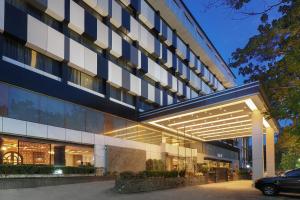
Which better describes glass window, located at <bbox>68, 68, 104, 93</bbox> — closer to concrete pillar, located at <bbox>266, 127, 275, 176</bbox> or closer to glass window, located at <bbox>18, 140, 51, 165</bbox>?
glass window, located at <bbox>18, 140, 51, 165</bbox>

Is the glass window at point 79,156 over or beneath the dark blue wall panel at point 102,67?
beneath

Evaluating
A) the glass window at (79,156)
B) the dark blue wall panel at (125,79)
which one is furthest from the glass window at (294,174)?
the dark blue wall panel at (125,79)

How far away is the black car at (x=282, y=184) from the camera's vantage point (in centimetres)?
2499

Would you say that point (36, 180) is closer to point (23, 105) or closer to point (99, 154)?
point (23, 105)

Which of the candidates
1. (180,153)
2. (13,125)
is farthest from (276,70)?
(180,153)

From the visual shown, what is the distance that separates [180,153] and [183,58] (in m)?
12.7

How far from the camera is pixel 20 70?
98.0 ft

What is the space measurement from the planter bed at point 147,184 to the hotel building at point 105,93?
257 inches

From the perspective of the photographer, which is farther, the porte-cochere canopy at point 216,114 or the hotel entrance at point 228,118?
the hotel entrance at point 228,118

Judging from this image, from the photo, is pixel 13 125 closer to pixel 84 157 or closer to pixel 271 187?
pixel 84 157

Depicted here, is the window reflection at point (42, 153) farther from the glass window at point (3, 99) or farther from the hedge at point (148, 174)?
the hedge at point (148, 174)

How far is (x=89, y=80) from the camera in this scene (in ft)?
127

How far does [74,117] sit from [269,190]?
15.6m

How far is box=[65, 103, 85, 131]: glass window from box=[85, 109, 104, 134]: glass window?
2.37 feet
